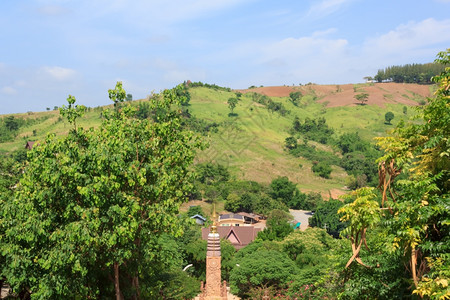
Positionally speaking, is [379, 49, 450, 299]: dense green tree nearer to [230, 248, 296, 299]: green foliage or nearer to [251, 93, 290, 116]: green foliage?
[230, 248, 296, 299]: green foliage

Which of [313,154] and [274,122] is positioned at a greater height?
[274,122]

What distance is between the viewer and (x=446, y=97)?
31.6 ft

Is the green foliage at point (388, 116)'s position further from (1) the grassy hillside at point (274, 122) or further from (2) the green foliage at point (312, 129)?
(2) the green foliage at point (312, 129)

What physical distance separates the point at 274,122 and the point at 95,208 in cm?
10841

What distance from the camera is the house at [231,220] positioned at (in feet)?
205

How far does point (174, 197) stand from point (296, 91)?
5644 inches

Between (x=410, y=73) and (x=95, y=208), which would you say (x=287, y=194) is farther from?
(x=410, y=73)

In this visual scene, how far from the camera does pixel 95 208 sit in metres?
12.6

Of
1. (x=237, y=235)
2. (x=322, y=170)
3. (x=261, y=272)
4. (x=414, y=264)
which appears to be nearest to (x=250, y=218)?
(x=237, y=235)

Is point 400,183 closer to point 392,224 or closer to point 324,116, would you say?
point 392,224

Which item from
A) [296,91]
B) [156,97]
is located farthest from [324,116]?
[156,97]

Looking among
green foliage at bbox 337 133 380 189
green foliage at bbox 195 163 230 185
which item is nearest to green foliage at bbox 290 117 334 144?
green foliage at bbox 337 133 380 189

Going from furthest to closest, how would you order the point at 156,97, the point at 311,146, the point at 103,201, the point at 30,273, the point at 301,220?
the point at 311,146 → the point at 301,220 → the point at 156,97 → the point at 30,273 → the point at 103,201

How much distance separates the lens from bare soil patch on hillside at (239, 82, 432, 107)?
139 m
